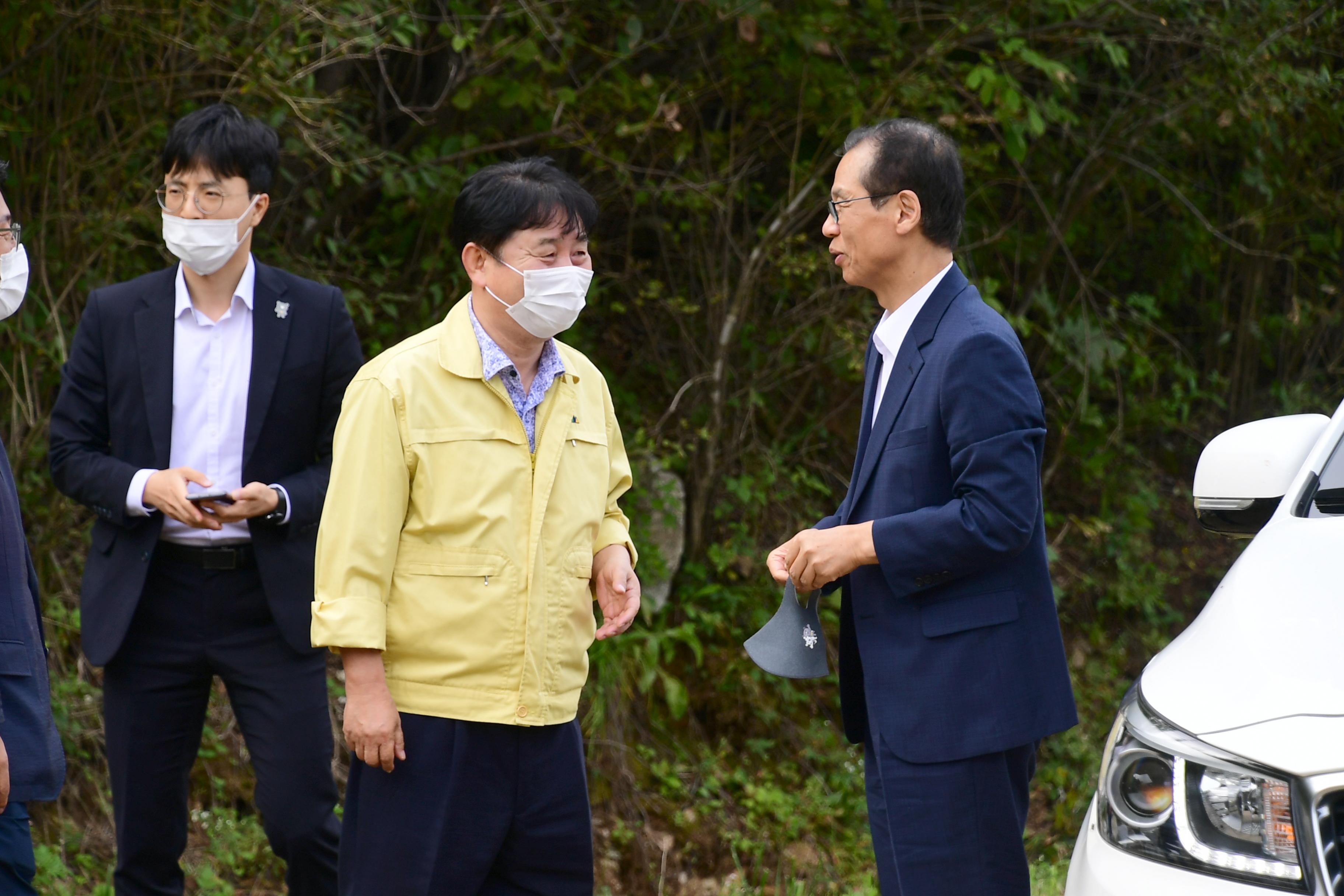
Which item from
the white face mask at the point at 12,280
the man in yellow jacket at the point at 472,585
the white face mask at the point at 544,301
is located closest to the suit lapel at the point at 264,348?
the white face mask at the point at 12,280

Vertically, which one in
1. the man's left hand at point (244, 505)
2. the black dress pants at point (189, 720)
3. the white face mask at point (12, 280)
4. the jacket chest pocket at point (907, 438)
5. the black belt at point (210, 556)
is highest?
the white face mask at point (12, 280)

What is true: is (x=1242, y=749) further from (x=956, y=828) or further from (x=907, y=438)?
(x=907, y=438)

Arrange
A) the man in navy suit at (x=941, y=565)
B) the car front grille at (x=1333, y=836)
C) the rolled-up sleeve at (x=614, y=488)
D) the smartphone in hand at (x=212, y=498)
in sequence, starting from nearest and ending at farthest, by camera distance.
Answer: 1. the car front grille at (x=1333, y=836)
2. the man in navy suit at (x=941, y=565)
3. the rolled-up sleeve at (x=614, y=488)
4. the smartphone in hand at (x=212, y=498)

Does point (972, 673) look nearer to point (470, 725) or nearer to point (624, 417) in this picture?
point (470, 725)

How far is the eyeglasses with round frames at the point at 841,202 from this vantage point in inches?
110

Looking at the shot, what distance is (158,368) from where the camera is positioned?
3.35 metres

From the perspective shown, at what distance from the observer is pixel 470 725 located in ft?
8.74

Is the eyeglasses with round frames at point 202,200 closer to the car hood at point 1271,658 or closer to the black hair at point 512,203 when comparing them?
the black hair at point 512,203

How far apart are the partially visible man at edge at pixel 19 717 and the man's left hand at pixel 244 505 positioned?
1.94 feet

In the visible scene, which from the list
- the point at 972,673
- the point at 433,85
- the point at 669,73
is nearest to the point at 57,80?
the point at 433,85

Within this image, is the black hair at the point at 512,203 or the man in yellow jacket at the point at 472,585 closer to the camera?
the man in yellow jacket at the point at 472,585

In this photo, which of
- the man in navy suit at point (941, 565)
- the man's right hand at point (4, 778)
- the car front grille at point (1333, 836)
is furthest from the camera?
the man in navy suit at point (941, 565)

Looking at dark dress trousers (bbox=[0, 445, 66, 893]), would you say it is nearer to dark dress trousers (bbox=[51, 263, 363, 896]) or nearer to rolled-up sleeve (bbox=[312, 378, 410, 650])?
rolled-up sleeve (bbox=[312, 378, 410, 650])

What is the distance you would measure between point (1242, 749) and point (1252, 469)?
41.7 inches
